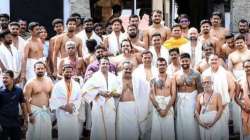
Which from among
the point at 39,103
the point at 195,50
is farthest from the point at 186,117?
the point at 39,103

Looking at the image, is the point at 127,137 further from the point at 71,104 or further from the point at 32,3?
the point at 32,3

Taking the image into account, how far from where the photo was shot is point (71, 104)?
11758 mm

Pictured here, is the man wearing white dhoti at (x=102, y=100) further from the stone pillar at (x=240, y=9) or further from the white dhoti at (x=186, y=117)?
the stone pillar at (x=240, y=9)

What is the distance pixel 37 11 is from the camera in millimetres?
16312

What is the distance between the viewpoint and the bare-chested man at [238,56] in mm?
12734

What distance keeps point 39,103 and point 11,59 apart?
131cm

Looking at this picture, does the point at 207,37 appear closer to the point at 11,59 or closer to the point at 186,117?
the point at 186,117

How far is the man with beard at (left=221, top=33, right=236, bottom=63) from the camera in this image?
1320 cm

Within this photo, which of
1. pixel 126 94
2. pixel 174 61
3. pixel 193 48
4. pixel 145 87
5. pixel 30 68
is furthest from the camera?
pixel 193 48

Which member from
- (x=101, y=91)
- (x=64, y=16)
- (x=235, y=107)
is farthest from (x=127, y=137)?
(x=64, y=16)

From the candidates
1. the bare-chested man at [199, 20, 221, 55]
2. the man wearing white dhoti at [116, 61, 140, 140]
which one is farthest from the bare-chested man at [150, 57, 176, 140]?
the bare-chested man at [199, 20, 221, 55]

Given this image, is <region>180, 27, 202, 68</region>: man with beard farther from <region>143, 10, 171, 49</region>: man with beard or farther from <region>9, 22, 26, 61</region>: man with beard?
<region>9, 22, 26, 61</region>: man with beard

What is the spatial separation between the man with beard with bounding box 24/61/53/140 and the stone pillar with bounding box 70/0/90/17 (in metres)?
4.86

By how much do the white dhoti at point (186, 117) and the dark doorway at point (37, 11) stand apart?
5274 mm
